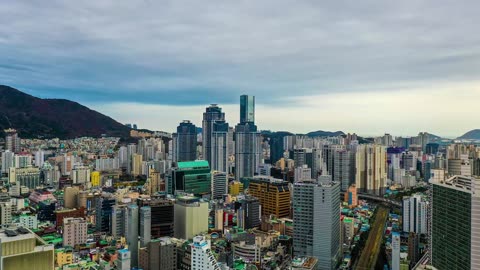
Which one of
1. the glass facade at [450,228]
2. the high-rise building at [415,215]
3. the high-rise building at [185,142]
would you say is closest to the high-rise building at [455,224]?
the glass facade at [450,228]

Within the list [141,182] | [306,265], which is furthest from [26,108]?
[306,265]

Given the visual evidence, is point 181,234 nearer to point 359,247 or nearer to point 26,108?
point 359,247

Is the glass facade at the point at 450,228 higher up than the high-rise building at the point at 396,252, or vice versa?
the glass facade at the point at 450,228

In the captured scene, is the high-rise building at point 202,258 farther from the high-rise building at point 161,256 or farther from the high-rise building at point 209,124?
the high-rise building at point 209,124

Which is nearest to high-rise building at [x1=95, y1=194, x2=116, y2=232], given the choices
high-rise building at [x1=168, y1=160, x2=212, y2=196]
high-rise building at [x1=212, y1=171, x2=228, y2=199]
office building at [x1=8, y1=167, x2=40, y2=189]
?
high-rise building at [x1=168, y1=160, x2=212, y2=196]

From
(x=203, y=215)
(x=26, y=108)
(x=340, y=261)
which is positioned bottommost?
(x=340, y=261)

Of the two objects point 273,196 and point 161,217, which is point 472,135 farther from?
point 161,217
